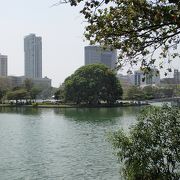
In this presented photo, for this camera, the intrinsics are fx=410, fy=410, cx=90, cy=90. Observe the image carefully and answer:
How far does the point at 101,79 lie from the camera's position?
83812mm

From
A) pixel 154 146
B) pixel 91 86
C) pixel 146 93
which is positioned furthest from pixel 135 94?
pixel 154 146

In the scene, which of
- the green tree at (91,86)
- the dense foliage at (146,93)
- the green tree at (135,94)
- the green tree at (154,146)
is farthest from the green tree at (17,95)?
the green tree at (154,146)

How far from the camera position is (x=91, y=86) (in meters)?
82.1

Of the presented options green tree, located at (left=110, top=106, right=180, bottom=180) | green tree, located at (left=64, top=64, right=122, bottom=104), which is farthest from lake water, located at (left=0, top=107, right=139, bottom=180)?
green tree, located at (left=64, top=64, right=122, bottom=104)

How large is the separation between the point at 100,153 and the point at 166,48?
16.0 m

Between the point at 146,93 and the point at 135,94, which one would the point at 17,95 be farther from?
the point at 146,93

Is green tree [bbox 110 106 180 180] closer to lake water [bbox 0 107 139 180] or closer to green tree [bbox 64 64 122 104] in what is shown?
lake water [bbox 0 107 139 180]

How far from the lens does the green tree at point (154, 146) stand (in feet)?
33.6

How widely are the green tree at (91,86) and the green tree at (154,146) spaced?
70902 mm

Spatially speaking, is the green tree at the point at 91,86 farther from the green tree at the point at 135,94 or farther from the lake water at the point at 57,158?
the lake water at the point at 57,158

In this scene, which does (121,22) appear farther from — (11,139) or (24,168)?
(11,139)

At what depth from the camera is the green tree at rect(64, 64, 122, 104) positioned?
82750mm

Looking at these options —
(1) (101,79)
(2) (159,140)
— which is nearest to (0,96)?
(1) (101,79)

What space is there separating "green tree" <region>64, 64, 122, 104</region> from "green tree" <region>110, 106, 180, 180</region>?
233ft
